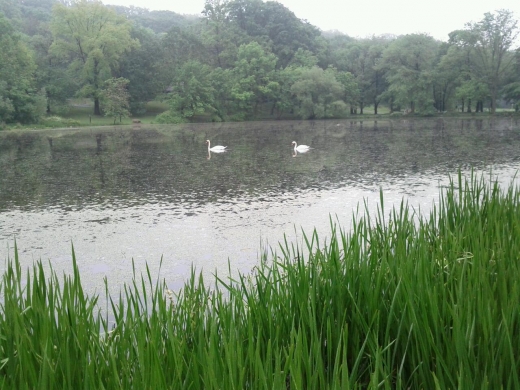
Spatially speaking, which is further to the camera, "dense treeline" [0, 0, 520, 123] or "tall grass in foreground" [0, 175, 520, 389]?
"dense treeline" [0, 0, 520, 123]

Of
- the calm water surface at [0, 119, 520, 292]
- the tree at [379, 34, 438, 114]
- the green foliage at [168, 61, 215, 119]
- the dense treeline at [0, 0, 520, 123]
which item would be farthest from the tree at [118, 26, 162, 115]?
the calm water surface at [0, 119, 520, 292]

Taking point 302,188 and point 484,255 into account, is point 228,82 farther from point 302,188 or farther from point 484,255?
point 484,255

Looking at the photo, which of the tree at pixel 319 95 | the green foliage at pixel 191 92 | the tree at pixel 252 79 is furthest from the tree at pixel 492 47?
the green foliage at pixel 191 92

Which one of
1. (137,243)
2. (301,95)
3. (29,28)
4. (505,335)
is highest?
(29,28)

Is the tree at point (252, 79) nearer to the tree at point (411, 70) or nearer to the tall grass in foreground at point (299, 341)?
the tree at point (411, 70)

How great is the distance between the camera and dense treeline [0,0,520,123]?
41156mm

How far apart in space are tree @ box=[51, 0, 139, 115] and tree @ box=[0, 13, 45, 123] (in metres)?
4.96

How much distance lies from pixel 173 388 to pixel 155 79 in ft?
151

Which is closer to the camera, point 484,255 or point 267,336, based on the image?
point 267,336

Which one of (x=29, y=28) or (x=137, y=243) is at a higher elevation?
(x=29, y=28)

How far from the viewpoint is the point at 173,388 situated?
5.27 ft

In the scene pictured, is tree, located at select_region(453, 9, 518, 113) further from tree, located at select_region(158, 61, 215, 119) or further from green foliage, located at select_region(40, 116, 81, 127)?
green foliage, located at select_region(40, 116, 81, 127)

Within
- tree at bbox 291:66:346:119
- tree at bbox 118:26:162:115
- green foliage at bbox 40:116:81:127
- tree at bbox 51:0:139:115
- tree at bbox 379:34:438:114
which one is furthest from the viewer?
tree at bbox 379:34:438:114

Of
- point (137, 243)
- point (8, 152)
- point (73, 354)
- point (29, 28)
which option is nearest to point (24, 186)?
point (137, 243)
